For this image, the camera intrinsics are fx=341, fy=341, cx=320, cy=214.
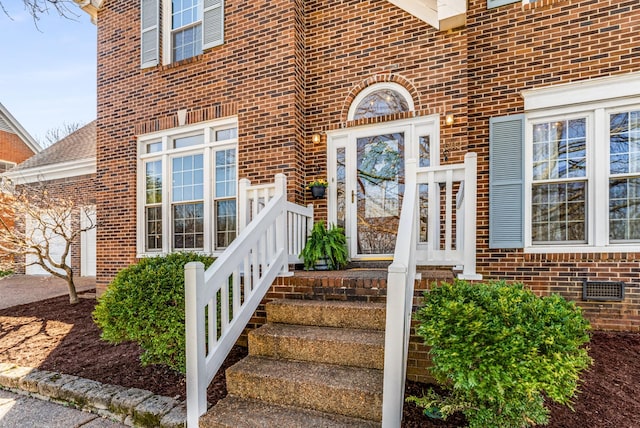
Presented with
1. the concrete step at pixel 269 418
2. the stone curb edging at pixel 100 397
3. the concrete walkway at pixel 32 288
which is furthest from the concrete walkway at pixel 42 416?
the concrete walkway at pixel 32 288

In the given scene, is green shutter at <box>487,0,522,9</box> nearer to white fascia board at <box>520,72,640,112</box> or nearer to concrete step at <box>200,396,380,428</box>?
white fascia board at <box>520,72,640,112</box>

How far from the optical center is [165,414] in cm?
259

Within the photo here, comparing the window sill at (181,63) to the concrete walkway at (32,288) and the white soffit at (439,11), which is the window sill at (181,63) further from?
the concrete walkway at (32,288)

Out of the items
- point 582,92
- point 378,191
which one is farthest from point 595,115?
point 378,191

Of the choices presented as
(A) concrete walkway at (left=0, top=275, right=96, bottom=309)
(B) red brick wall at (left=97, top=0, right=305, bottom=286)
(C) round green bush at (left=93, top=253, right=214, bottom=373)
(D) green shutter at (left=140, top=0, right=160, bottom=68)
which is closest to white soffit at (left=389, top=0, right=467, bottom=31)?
(B) red brick wall at (left=97, top=0, right=305, bottom=286)

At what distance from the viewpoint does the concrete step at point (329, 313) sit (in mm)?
3016

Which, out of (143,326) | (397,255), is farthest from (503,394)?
(143,326)

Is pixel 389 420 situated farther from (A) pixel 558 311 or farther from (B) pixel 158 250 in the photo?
(B) pixel 158 250

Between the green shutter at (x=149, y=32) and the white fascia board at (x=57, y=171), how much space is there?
420 centimetres

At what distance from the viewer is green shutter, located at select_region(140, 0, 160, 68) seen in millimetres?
5836

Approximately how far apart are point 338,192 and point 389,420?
330 centimetres

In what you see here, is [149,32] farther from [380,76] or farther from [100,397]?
[100,397]

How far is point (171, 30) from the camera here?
5.91 metres

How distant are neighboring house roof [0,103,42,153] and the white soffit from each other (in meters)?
17.2
